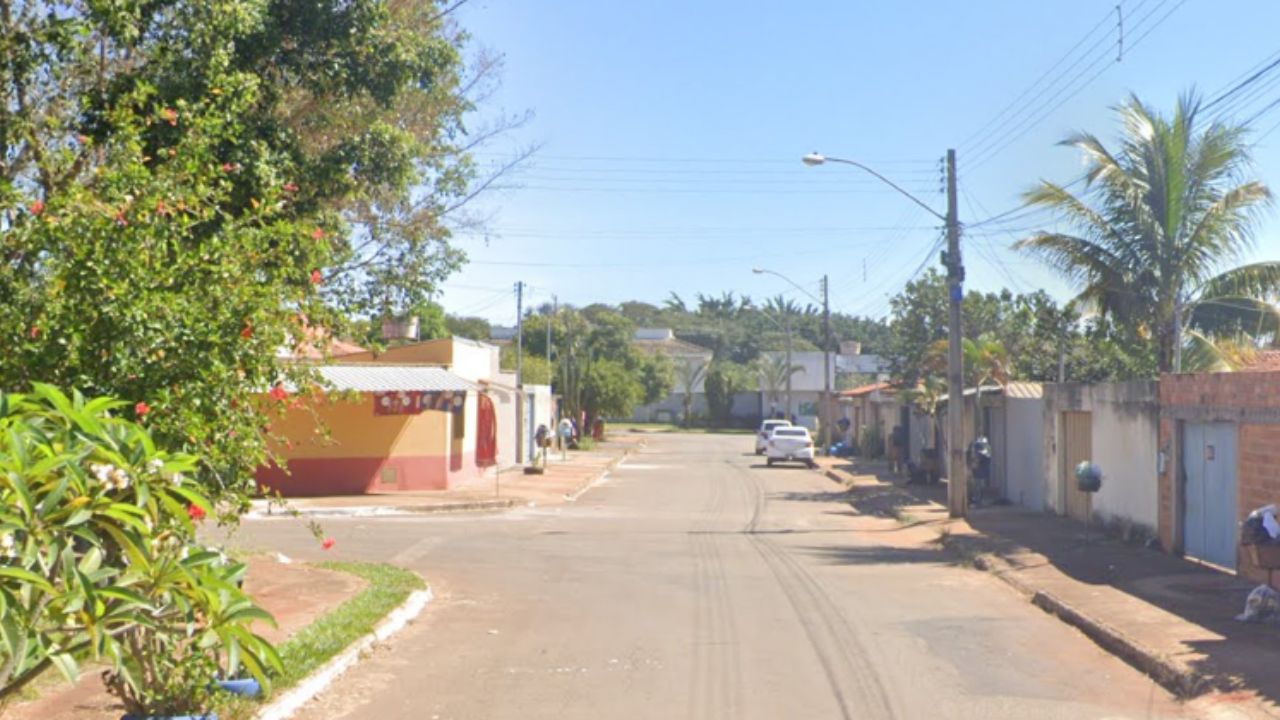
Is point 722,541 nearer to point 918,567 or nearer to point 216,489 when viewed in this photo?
point 918,567

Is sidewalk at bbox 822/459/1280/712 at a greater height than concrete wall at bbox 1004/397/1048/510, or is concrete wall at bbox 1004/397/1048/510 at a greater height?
concrete wall at bbox 1004/397/1048/510

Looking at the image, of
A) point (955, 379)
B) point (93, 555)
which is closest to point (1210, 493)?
point (955, 379)

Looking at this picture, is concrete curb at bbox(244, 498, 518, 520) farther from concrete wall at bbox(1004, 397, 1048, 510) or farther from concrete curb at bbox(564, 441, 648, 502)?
concrete wall at bbox(1004, 397, 1048, 510)

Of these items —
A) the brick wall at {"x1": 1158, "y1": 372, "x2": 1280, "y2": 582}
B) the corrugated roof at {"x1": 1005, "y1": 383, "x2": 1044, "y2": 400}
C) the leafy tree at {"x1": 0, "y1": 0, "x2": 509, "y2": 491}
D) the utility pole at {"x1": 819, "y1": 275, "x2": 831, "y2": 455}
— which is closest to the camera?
the leafy tree at {"x1": 0, "y1": 0, "x2": 509, "y2": 491}

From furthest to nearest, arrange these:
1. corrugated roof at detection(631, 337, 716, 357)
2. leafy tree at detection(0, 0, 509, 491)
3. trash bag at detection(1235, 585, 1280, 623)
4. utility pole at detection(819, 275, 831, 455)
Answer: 1. corrugated roof at detection(631, 337, 716, 357)
2. utility pole at detection(819, 275, 831, 455)
3. trash bag at detection(1235, 585, 1280, 623)
4. leafy tree at detection(0, 0, 509, 491)

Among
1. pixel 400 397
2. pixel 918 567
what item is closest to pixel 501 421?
pixel 400 397

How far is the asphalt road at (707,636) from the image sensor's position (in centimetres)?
955

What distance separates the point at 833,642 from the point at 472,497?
62.7ft

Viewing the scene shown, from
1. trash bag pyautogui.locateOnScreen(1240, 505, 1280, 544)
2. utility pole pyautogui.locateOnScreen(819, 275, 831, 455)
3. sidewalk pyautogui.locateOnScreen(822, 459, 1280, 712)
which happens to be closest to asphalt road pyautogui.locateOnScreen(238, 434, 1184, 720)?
sidewalk pyautogui.locateOnScreen(822, 459, 1280, 712)

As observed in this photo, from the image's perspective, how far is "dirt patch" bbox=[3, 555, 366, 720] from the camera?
8.81 metres

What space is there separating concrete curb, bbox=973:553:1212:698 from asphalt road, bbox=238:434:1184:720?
0.51 ft

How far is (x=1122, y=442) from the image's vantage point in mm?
20328

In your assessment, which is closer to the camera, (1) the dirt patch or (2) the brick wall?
(1) the dirt patch

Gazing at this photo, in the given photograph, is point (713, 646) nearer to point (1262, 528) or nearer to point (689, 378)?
point (1262, 528)
